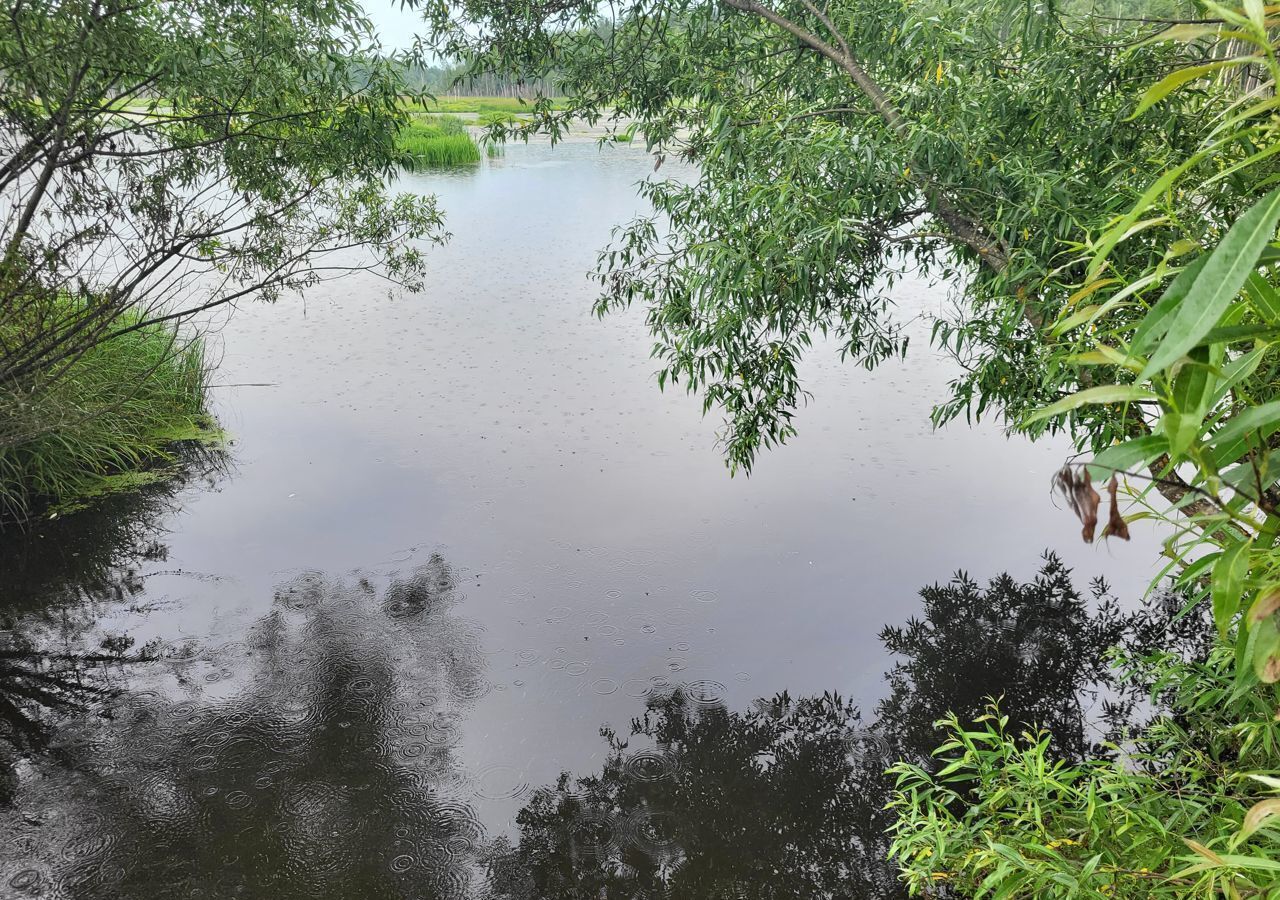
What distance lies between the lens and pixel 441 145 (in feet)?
54.7

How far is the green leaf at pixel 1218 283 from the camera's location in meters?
0.70

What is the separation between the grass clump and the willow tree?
13050 mm

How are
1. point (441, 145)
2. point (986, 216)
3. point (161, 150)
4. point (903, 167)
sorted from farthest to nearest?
point (441, 145), point (161, 150), point (986, 216), point (903, 167)

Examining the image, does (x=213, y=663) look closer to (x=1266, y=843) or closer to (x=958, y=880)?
(x=958, y=880)

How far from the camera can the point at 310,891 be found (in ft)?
9.41

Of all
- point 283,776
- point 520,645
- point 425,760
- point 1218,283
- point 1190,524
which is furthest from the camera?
point 520,645

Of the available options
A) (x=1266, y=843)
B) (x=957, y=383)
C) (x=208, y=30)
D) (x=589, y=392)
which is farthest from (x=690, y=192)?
(x=589, y=392)

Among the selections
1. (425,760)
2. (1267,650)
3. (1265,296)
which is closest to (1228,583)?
(1267,650)

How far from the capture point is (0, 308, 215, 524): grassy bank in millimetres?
4578

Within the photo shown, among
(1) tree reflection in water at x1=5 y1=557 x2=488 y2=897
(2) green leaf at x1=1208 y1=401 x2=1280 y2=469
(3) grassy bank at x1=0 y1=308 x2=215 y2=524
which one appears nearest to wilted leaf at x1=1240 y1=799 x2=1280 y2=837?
(2) green leaf at x1=1208 y1=401 x2=1280 y2=469

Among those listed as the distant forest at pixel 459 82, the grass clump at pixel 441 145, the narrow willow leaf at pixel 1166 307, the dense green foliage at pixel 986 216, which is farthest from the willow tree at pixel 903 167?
the grass clump at pixel 441 145

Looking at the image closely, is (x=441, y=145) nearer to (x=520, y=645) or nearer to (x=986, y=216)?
(x=520, y=645)

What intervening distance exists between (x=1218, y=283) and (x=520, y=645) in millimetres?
3772

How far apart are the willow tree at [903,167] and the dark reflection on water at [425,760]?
119 centimetres
